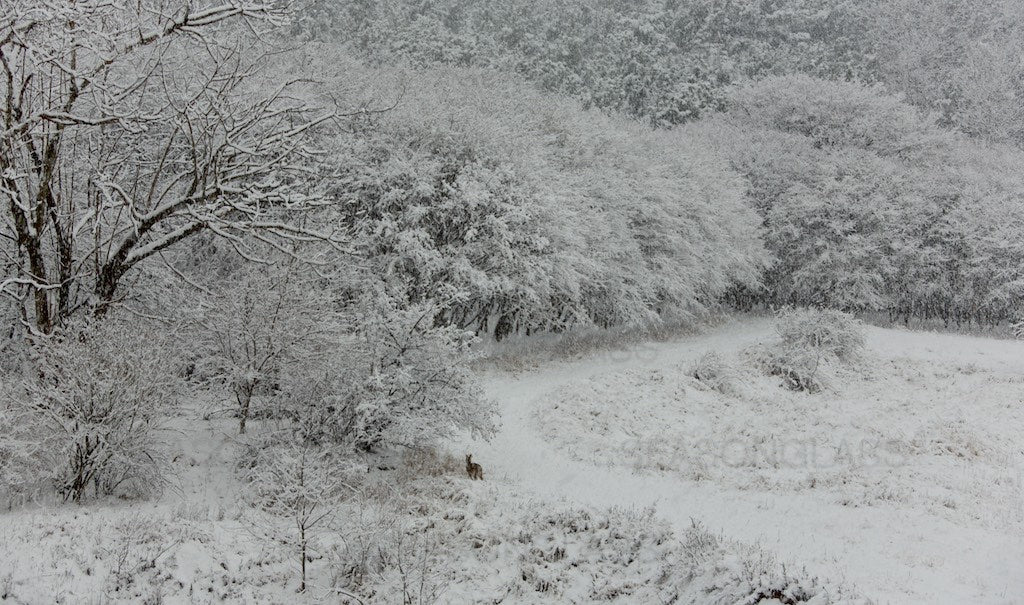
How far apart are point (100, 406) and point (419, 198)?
1253 cm

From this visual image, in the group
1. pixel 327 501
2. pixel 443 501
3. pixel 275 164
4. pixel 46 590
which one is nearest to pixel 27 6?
pixel 275 164

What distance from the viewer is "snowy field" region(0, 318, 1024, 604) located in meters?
6.83

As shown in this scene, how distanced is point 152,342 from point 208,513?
2415mm

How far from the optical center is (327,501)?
8.88 m

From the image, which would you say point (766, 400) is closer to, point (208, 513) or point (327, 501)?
point (327, 501)

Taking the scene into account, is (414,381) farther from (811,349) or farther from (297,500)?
(811,349)

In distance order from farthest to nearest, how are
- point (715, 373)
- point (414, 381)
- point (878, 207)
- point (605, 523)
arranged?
point (878, 207), point (715, 373), point (414, 381), point (605, 523)

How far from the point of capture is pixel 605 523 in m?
8.56

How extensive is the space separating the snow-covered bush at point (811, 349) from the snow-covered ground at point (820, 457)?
2.29 ft

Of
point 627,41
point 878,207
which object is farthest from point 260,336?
point 627,41

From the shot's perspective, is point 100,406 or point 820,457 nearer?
point 100,406

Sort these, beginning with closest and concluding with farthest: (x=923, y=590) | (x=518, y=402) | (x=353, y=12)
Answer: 1. (x=923, y=590)
2. (x=518, y=402)
3. (x=353, y=12)

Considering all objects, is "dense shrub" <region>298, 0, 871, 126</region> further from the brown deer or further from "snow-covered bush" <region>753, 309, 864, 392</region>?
the brown deer

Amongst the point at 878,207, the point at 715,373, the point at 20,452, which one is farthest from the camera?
the point at 878,207
